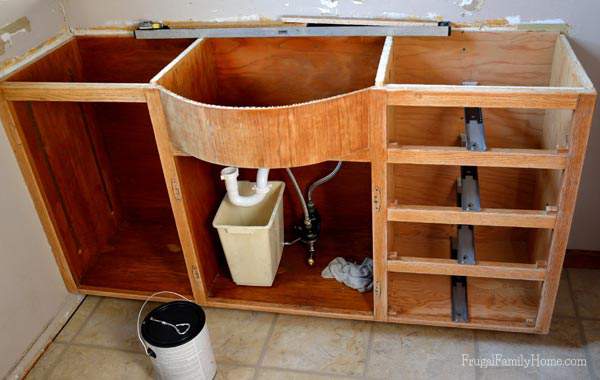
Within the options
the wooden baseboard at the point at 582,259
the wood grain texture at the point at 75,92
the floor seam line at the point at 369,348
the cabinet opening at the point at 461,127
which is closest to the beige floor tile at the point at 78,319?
the wood grain texture at the point at 75,92

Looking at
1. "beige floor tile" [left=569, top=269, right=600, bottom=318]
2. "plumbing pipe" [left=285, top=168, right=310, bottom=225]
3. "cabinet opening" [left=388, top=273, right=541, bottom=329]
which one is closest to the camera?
"cabinet opening" [left=388, top=273, right=541, bottom=329]

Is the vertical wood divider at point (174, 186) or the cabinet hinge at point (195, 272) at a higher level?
the vertical wood divider at point (174, 186)

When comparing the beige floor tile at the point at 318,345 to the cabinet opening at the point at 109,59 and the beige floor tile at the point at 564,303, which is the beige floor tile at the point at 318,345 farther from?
the cabinet opening at the point at 109,59

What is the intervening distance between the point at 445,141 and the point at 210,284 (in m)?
1.04

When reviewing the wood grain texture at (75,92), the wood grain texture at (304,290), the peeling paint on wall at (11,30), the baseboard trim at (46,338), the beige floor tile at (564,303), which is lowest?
the beige floor tile at (564,303)

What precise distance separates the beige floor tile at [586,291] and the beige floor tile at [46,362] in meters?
1.89

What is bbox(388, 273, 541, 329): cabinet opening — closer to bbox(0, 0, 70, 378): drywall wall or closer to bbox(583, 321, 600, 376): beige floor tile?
bbox(583, 321, 600, 376): beige floor tile

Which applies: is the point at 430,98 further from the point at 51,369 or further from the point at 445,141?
the point at 51,369

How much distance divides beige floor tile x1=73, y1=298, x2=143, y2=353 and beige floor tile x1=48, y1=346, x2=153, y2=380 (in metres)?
0.04

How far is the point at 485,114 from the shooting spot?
207 cm

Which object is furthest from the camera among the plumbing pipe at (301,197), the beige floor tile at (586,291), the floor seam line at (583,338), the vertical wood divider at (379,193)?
the plumbing pipe at (301,197)

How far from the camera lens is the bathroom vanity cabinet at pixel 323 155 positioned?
1.64 metres

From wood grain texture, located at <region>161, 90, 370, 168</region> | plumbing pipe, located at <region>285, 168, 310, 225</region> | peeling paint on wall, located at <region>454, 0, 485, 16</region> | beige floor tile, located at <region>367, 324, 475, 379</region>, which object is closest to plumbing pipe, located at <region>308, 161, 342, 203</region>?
plumbing pipe, located at <region>285, 168, 310, 225</region>

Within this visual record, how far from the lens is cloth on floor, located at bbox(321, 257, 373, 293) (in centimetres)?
217
